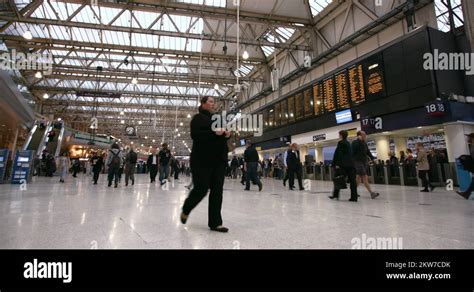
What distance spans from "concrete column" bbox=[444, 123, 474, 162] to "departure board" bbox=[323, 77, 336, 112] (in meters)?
4.81

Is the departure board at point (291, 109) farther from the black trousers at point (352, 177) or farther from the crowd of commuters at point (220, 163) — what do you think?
the black trousers at point (352, 177)

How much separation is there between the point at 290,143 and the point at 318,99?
3.03 meters

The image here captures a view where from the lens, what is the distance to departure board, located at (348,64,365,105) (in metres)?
10.7

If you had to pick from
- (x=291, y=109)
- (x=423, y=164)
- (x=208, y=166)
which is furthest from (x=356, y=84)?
(x=208, y=166)

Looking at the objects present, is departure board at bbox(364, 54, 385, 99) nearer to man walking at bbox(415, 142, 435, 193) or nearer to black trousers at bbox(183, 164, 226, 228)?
man walking at bbox(415, 142, 435, 193)

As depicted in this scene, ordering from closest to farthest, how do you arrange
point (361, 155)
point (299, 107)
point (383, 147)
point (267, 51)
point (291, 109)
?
1. point (361, 155)
2. point (383, 147)
3. point (299, 107)
4. point (291, 109)
5. point (267, 51)

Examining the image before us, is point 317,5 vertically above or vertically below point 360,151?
above

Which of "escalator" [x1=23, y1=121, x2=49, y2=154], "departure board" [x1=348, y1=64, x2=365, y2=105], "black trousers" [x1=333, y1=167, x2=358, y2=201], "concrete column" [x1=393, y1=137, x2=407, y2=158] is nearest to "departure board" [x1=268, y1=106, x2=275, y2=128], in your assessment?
"departure board" [x1=348, y1=64, x2=365, y2=105]

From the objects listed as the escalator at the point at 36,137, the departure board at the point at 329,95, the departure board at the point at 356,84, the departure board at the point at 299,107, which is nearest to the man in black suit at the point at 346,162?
the departure board at the point at 356,84

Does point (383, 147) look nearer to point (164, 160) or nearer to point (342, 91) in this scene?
point (342, 91)

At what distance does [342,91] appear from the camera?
11.7 meters

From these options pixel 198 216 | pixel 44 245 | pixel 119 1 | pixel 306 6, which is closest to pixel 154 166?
pixel 119 1
